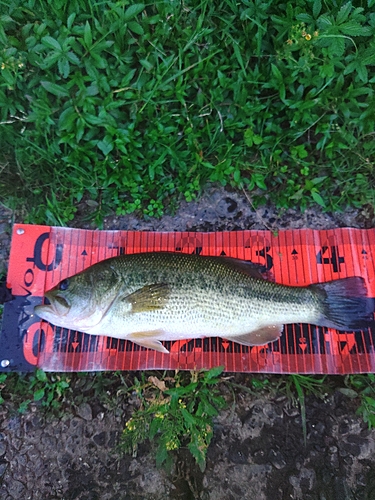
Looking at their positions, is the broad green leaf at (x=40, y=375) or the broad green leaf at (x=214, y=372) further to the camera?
the broad green leaf at (x=40, y=375)

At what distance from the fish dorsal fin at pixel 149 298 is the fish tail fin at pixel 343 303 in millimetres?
1257

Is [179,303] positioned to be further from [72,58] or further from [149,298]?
[72,58]

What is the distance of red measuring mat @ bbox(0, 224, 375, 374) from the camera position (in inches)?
126

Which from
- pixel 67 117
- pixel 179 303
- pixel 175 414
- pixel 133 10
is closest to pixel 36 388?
pixel 175 414

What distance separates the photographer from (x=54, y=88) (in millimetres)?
3176

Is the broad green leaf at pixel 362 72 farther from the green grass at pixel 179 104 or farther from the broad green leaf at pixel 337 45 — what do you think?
the broad green leaf at pixel 337 45

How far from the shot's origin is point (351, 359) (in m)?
3.18

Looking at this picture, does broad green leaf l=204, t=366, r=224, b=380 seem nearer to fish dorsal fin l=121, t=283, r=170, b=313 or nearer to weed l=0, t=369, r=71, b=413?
fish dorsal fin l=121, t=283, r=170, b=313

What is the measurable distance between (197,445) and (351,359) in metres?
1.47

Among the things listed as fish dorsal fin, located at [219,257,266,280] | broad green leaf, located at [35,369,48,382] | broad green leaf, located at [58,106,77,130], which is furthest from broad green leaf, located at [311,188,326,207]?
broad green leaf, located at [35,369,48,382]

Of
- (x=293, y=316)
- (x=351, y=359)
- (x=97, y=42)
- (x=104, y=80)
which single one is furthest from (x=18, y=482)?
(x=97, y=42)

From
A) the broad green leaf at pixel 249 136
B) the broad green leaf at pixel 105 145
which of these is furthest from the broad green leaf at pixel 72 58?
the broad green leaf at pixel 249 136

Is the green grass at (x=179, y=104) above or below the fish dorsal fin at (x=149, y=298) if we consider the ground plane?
above

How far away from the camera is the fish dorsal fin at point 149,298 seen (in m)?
2.91
